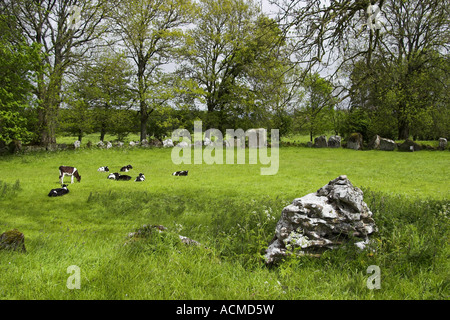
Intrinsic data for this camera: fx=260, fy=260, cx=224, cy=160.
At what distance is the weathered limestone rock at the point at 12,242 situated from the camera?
4652 mm

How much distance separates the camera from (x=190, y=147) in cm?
2950

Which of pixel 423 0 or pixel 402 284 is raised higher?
pixel 423 0

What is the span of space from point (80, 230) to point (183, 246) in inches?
146

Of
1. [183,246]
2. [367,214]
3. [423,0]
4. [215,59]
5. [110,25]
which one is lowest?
[183,246]

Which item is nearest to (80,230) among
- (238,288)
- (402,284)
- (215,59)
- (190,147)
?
Result: (238,288)

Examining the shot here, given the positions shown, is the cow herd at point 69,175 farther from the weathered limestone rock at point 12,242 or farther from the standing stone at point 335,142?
the standing stone at point 335,142

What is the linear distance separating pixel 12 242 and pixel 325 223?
19.2 feet

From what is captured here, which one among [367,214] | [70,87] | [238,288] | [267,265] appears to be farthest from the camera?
[70,87]

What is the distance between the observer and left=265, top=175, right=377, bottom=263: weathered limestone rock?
4.82 meters

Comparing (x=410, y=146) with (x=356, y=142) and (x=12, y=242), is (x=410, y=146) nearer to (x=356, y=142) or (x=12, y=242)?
(x=356, y=142)

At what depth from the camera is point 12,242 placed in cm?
477
